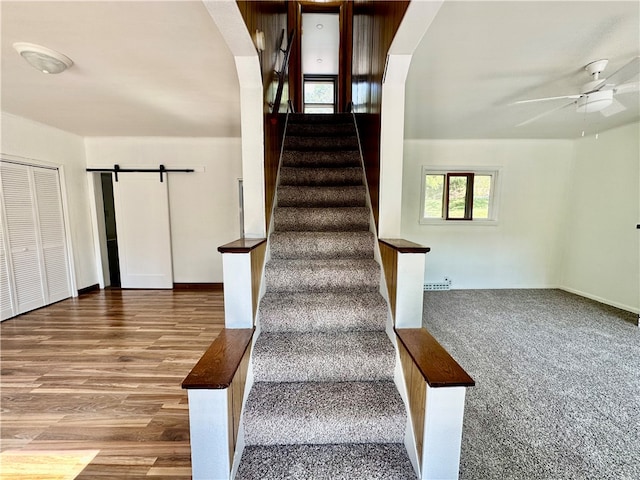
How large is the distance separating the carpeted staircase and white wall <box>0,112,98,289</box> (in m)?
3.38

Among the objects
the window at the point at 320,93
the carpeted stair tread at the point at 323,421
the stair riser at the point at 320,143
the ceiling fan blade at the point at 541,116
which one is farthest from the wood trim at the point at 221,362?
the window at the point at 320,93

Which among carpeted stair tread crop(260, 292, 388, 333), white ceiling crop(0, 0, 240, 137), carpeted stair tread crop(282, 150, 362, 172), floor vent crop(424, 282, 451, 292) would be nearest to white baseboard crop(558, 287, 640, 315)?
floor vent crop(424, 282, 451, 292)

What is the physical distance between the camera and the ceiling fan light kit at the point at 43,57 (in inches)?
73.0

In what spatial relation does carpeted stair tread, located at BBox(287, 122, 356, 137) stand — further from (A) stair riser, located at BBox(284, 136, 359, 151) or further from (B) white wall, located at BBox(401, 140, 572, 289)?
(B) white wall, located at BBox(401, 140, 572, 289)

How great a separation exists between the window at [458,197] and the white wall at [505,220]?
0.12m

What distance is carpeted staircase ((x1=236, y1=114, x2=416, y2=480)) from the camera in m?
1.32

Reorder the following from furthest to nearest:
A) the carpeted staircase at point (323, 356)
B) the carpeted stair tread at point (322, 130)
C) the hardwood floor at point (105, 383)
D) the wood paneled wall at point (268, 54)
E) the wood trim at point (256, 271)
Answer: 1. the carpeted stair tread at point (322, 130)
2. the wood paneled wall at point (268, 54)
3. the wood trim at point (256, 271)
4. the hardwood floor at point (105, 383)
5. the carpeted staircase at point (323, 356)

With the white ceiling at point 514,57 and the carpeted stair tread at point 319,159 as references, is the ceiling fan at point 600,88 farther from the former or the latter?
the carpeted stair tread at point 319,159

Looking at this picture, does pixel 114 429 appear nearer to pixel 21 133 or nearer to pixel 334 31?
pixel 21 133

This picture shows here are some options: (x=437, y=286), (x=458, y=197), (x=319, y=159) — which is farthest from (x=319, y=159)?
(x=437, y=286)

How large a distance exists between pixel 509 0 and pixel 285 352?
7.70ft

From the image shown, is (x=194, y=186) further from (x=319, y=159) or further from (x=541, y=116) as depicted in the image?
(x=541, y=116)

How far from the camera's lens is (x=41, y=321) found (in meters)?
3.22

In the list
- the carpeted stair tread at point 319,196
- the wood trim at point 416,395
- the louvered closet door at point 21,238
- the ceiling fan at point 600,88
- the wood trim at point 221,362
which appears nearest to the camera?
the wood trim at point 221,362
